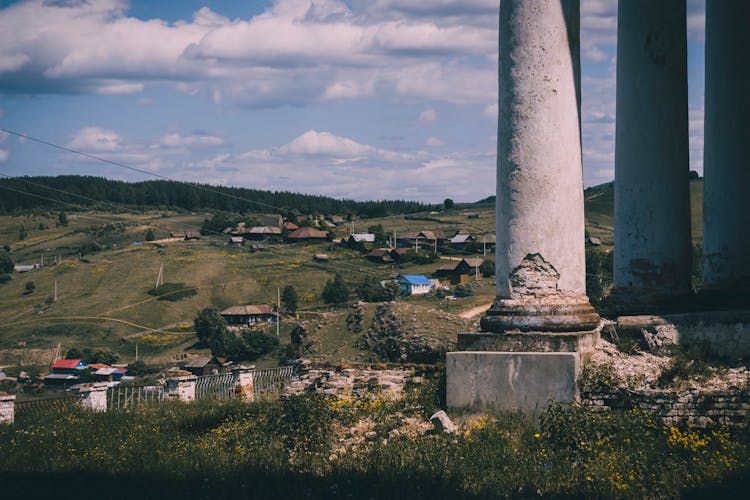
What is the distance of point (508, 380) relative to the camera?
12.2 meters

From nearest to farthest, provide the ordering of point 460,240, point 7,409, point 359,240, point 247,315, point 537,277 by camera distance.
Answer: point 537,277 → point 7,409 → point 247,315 → point 460,240 → point 359,240

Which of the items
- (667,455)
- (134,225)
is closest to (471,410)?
(667,455)

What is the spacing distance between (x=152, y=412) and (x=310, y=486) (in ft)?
25.1

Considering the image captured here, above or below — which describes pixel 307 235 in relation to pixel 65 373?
above

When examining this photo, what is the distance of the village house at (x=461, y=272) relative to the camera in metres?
115

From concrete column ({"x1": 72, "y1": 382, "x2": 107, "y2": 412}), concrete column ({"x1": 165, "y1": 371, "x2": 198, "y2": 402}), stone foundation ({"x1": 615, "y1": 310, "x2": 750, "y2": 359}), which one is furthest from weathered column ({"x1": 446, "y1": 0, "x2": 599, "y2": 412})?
concrete column ({"x1": 72, "y1": 382, "x2": 107, "y2": 412})

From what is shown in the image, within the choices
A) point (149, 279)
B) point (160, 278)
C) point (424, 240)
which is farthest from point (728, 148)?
point (424, 240)

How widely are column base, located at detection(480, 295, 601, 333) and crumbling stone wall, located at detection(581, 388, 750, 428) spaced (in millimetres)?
1067

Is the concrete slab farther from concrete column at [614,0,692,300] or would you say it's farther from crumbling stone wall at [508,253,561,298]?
concrete column at [614,0,692,300]

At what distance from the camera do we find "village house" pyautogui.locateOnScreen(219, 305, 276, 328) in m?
110

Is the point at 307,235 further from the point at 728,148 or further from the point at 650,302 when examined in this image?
the point at 650,302

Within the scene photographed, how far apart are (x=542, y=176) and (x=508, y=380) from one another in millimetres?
2962

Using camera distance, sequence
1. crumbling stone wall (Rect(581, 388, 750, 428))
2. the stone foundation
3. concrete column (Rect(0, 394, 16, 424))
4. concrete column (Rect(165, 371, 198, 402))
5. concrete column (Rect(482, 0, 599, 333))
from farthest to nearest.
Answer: concrete column (Rect(165, 371, 198, 402)) < concrete column (Rect(0, 394, 16, 424)) < the stone foundation < concrete column (Rect(482, 0, 599, 333)) < crumbling stone wall (Rect(581, 388, 750, 428))

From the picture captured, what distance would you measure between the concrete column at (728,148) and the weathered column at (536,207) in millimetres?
4988
